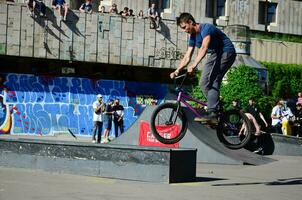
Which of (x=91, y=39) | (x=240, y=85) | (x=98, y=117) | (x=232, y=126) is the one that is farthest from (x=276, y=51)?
(x=232, y=126)

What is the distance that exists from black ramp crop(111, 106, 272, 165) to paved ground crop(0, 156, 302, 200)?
1.85 metres

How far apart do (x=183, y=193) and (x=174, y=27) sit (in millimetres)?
19558

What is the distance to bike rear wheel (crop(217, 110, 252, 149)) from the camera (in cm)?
1125

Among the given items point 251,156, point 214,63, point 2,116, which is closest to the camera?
point 214,63

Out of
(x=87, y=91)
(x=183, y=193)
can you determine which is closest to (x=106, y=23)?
(x=87, y=91)

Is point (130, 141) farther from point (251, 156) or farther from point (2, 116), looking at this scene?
point (2, 116)

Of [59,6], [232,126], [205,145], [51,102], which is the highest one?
[59,6]

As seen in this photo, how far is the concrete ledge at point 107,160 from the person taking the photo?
1161 centimetres

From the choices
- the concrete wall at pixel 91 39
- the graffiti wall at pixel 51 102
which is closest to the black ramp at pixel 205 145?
the graffiti wall at pixel 51 102

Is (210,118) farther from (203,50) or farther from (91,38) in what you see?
(91,38)

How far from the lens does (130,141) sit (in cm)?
1708

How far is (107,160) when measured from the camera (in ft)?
39.5

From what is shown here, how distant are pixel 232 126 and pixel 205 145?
15.7ft

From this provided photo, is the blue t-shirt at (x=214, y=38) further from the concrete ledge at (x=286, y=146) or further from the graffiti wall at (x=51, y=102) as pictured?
the graffiti wall at (x=51, y=102)
